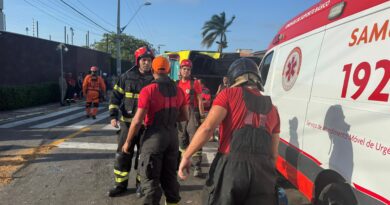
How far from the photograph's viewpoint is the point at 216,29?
62.7m

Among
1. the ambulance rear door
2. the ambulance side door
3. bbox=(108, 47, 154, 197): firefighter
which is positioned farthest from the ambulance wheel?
bbox=(108, 47, 154, 197): firefighter

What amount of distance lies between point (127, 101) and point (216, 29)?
59.4 m

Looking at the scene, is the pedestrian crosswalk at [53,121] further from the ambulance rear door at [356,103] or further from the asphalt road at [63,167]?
the ambulance rear door at [356,103]

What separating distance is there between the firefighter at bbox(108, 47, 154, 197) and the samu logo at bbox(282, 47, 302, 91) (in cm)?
174

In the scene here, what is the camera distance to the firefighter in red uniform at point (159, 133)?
3.85 metres

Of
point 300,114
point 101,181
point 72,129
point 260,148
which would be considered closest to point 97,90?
point 72,129

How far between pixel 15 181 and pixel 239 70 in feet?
13.9

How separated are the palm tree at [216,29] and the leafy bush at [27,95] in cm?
4473

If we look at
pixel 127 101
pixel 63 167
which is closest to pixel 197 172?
pixel 127 101

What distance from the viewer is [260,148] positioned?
102 inches

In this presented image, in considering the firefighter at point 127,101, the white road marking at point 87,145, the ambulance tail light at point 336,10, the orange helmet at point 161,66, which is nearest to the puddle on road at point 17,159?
the white road marking at point 87,145

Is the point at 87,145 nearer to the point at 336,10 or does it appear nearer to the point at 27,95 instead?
the point at 336,10

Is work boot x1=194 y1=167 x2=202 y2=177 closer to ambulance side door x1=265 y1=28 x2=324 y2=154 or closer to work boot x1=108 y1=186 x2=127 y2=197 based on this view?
work boot x1=108 y1=186 x2=127 y2=197

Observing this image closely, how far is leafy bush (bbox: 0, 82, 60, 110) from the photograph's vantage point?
14834mm
